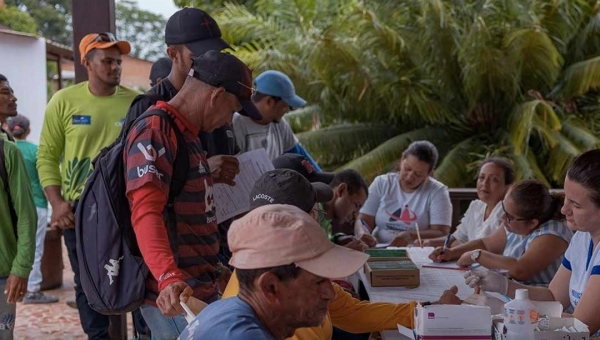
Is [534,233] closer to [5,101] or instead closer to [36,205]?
[5,101]

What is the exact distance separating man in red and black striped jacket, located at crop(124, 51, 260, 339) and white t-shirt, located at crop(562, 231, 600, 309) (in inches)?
50.4

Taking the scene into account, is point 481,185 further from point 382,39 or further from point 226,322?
point 382,39

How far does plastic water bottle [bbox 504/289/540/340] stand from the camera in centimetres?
215

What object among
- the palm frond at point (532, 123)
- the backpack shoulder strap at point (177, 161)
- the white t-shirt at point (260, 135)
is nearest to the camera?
the backpack shoulder strap at point (177, 161)

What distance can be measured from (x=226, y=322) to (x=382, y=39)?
9025 millimetres

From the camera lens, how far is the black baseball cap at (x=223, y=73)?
8.21 feet

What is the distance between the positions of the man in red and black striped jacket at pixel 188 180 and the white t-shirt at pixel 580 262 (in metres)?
1.28

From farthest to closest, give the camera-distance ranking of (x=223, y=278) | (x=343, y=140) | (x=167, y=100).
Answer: (x=343, y=140) < (x=167, y=100) < (x=223, y=278)

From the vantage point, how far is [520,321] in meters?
2.15

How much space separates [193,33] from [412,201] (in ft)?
8.73

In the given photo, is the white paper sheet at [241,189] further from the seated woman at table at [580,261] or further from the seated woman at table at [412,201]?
the seated woman at table at [412,201]

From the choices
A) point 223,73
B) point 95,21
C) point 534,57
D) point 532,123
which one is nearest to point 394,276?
point 223,73

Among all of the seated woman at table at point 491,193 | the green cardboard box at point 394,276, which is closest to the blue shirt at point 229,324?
the green cardboard box at point 394,276

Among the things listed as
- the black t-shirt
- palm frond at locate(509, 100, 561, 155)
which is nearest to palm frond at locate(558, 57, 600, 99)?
palm frond at locate(509, 100, 561, 155)
